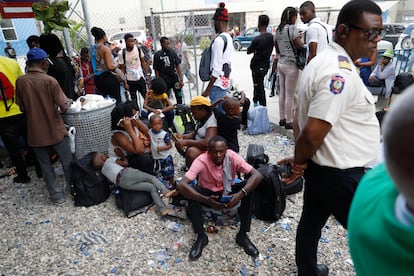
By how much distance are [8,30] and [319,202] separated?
17.9 m

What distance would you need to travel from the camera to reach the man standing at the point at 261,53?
16.9 ft

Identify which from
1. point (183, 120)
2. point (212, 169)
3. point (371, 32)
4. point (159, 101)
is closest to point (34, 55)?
point (159, 101)

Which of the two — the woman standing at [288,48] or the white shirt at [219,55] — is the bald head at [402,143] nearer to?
the white shirt at [219,55]

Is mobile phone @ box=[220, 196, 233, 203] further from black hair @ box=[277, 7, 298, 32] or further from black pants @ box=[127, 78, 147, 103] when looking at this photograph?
black pants @ box=[127, 78, 147, 103]

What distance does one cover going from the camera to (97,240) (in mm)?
2865

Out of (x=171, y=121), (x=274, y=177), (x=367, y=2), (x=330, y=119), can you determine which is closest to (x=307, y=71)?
(x=330, y=119)

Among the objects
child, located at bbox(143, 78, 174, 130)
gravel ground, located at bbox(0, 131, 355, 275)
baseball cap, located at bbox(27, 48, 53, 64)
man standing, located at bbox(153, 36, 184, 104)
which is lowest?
gravel ground, located at bbox(0, 131, 355, 275)

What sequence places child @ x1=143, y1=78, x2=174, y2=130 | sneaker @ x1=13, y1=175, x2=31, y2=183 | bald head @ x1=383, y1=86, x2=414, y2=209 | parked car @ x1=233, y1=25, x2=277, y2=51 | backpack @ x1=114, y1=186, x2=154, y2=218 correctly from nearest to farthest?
bald head @ x1=383, y1=86, x2=414, y2=209 → backpack @ x1=114, y1=186, x2=154, y2=218 → sneaker @ x1=13, y1=175, x2=31, y2=183 → child @ x1=143, y1=78, x2=174, y2=130 → parked car @ x1=233, y1=25, x2=277, y2=51

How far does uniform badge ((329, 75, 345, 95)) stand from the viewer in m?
1.46

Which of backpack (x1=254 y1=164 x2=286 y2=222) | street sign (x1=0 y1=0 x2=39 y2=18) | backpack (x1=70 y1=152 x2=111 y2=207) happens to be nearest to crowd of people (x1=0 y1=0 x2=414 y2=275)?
backpack (x1=70 y1=152 x2=111 y2=207)

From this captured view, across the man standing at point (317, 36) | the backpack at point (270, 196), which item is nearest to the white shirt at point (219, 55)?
the man standing at point (317, 36)

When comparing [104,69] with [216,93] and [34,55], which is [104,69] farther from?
[216,93]

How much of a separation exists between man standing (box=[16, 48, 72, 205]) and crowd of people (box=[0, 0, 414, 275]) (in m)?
0.01

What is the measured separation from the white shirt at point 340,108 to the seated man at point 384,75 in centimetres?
440
